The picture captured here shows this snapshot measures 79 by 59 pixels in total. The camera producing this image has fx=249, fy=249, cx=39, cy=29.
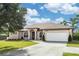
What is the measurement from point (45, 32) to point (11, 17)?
1189 millimetres

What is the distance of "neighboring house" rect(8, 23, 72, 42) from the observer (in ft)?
25.6

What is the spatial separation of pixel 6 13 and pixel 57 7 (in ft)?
5.23

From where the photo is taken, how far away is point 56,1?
754 cm

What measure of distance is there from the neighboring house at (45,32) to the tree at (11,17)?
0.23 meters

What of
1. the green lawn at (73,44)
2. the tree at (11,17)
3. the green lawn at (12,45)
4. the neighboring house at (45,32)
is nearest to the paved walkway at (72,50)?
the green lawn at (73,44)

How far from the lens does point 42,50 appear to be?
25.2 feet

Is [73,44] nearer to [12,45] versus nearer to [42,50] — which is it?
[42,50]

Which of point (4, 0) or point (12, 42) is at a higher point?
point (4, 0)

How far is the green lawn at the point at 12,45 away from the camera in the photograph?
771 cm

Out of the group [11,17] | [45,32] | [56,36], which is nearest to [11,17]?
[11,17]

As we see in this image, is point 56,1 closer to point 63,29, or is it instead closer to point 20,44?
point 63,29

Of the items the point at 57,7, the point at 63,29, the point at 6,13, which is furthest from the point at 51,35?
the point at 6,13

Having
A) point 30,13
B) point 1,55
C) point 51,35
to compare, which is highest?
point 30,13

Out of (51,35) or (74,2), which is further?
(51,35)
